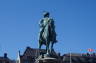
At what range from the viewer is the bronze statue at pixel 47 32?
3338 centimetres

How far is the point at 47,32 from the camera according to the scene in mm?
33531

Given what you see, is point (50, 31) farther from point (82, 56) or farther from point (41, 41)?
point (82, 56)

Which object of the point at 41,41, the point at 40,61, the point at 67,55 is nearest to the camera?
the point at 40,61

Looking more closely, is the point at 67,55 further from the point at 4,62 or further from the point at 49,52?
the point at 49,52

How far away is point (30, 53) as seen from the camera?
337 ft

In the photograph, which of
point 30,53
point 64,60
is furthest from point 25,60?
point 64,60

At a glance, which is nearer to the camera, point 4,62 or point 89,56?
point 4,62

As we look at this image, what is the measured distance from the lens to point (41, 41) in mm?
33719

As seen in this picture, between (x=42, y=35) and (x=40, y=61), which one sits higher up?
(x=42, y=35)

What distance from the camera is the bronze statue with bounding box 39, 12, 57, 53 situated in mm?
33375

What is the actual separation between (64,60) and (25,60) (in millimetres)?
12910

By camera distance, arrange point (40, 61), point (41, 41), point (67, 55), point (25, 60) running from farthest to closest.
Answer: point (67, 55), point (25, 60), point (41, 41), point (40, 61)

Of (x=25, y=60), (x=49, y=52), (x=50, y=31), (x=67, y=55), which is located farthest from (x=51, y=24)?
(x=67, y=55)

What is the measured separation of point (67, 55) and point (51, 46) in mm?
78746
